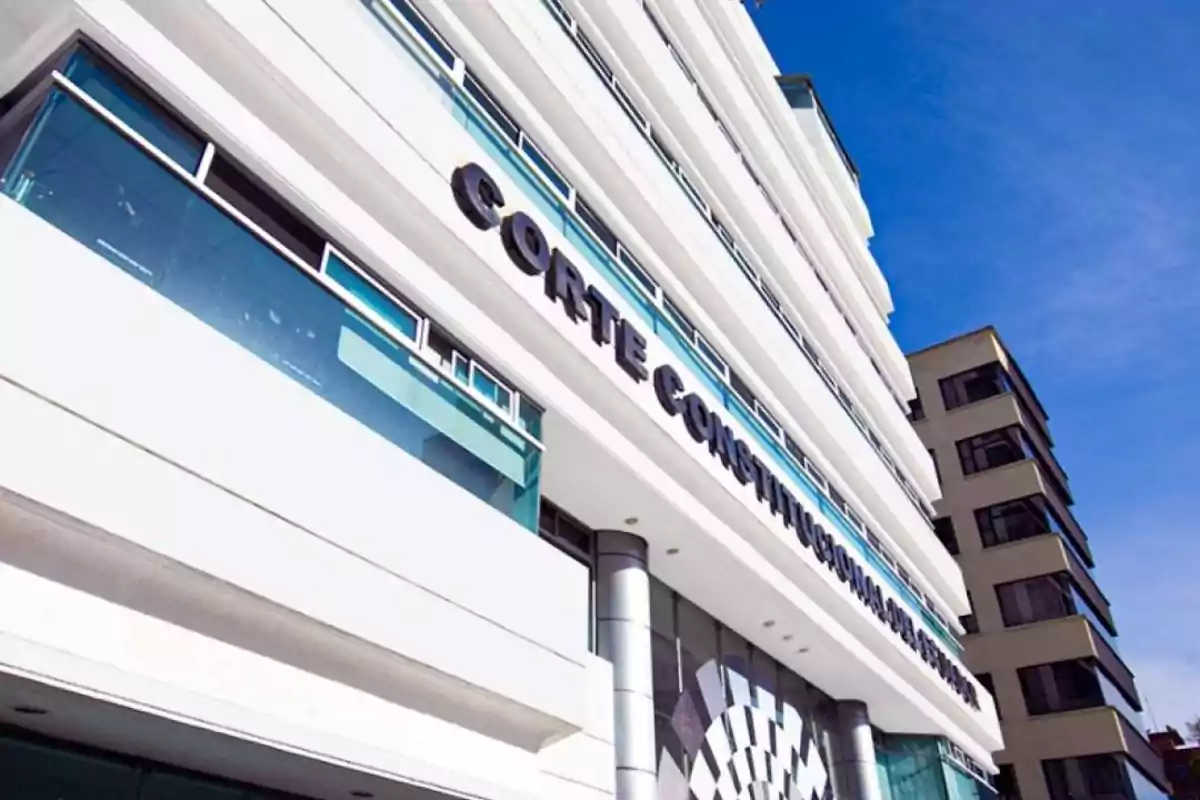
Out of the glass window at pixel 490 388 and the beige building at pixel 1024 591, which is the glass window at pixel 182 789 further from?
the beige building at pixel 1024 591

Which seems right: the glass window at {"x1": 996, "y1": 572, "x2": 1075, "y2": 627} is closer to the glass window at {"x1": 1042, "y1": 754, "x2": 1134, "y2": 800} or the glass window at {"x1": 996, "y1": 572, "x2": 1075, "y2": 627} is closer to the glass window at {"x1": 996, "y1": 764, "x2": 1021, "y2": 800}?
the glass window at {"x1": 1042, "y1": 754, "x2": 1134, "y2": 800}

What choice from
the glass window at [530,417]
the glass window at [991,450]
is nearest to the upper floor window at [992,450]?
the glass window at [991,450]

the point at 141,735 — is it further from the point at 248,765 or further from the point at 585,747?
the point at 585,747

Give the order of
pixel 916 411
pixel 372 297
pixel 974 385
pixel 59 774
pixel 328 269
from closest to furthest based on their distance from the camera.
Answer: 1. pixel 59 774
2. pixel 328 269
3. pixel 372 297
4. pixel 974 385
5. pixel 916 411

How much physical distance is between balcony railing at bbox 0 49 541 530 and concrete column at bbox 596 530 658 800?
135 inches

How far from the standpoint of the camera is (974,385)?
3966cm

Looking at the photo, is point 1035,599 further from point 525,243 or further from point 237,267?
point 237,267

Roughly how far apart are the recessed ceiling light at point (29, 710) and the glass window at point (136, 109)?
3.59 meters

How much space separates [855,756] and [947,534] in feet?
68.1

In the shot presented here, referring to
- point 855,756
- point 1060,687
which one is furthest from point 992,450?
point 855,756

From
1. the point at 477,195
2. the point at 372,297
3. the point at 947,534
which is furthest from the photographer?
the point at 947,534

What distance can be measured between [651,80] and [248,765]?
13882 mm

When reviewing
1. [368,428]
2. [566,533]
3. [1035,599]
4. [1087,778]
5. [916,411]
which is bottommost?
[368,428]

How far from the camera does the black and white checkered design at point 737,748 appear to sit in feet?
42.6
